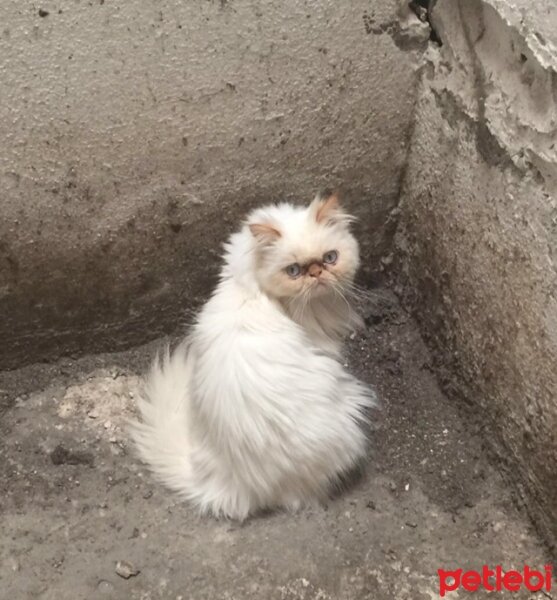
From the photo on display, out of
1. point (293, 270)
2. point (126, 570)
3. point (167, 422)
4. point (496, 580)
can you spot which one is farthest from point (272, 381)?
point (496, 580)

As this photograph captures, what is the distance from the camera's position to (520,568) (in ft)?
4.77

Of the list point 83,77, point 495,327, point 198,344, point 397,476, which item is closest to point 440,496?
point 397,476

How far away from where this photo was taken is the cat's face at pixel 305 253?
4.58 feet

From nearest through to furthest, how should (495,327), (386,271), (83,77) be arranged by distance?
(83,77) → (495,327) → (386,271)

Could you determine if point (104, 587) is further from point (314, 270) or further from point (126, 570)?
point (314, 270)

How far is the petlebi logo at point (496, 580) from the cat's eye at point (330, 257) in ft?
2.04

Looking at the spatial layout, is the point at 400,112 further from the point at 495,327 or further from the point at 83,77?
the point at 83,77

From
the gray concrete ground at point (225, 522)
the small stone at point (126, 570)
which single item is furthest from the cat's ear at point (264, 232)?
the small stone at point (126, 570)

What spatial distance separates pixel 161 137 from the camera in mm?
1521

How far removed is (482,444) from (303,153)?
738mm

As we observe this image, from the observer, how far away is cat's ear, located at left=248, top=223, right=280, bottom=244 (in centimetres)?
137

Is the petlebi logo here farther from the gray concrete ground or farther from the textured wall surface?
the textured wall surface

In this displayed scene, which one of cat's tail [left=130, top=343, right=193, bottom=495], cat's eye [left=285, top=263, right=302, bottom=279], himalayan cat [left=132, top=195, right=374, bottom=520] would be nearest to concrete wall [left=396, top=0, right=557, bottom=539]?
himalayan cat [left=132, top=195, right=374, bottom=520]

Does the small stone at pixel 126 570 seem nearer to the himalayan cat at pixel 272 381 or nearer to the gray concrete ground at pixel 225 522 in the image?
the gray concrete ground at pixel 225 522
